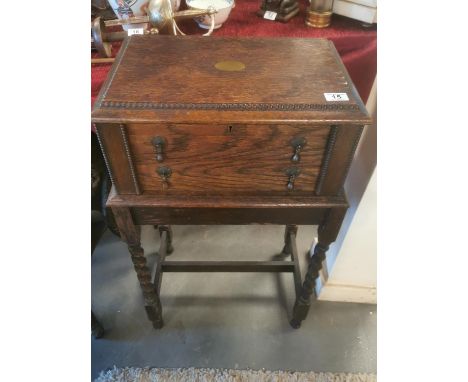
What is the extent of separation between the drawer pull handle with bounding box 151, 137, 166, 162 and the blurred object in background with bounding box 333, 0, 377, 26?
91 centimetres

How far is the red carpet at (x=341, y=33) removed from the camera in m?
1.15

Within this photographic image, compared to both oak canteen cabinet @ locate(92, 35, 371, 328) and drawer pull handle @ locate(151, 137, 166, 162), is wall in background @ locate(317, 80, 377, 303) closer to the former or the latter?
oak canteen cabinet @ locate(92, 35, 371, 328)

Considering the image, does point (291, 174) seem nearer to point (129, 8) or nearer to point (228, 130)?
point (228, 130)

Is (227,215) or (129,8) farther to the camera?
(129,8)

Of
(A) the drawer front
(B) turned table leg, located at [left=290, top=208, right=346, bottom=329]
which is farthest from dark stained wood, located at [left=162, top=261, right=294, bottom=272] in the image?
(A) the drawer front

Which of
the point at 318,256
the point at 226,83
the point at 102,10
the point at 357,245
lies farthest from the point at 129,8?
the point at 357,245

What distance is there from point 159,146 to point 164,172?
0.07 meters

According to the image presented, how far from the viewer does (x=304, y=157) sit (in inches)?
27.4

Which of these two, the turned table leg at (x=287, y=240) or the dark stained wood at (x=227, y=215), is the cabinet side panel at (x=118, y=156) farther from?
the turned table leg at (x=287, y=240)

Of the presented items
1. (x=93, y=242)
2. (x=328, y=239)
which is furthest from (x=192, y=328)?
(x=328, y=239)

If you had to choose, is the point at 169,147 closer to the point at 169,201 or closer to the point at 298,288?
the point at 169,201

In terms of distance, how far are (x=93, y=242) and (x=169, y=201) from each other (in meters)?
0.40

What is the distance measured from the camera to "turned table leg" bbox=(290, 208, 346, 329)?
0.82 meters

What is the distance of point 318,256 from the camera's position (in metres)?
0.94
